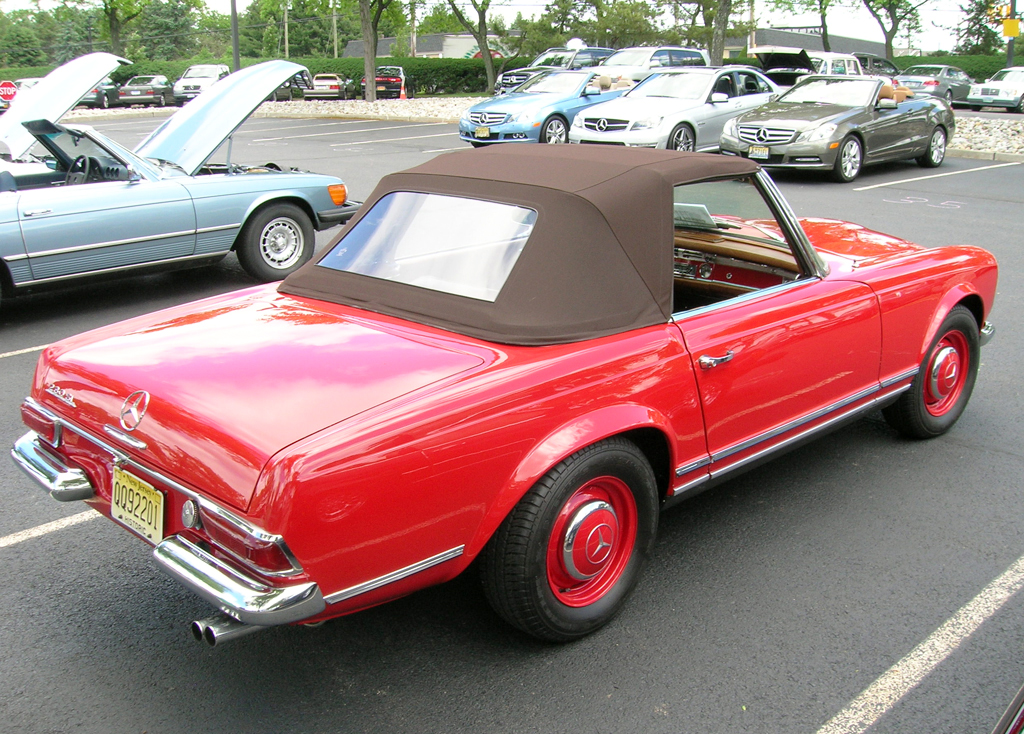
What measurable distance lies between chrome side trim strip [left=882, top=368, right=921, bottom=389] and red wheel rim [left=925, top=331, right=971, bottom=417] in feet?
0.57

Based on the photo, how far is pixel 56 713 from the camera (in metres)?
2.54

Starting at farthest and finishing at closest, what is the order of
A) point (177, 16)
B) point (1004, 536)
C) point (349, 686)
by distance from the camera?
point (177, 16), point (1004, 536), point (349, 686)

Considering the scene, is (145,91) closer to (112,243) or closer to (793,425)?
(112,243)

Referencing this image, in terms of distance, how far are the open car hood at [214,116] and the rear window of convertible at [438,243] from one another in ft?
12.8

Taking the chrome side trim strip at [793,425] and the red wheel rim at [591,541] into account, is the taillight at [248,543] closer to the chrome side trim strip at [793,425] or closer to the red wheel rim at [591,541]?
the red wheel rim at [591,541]

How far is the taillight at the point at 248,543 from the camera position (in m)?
2.15

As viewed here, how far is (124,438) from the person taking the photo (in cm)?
252

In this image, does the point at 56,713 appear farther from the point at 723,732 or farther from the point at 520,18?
the point at 520,18

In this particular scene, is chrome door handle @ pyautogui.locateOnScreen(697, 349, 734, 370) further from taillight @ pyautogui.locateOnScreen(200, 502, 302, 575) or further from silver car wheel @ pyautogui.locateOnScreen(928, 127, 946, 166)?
silver car wheel @ pyautogui.locateOnScreen(928, 127, 946, 166)

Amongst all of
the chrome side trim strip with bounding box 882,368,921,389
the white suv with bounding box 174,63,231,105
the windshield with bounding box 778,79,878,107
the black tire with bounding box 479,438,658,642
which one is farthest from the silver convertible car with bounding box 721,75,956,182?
the white suv with bounding box 174,63,231,105

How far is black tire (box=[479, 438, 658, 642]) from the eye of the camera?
2596 mm

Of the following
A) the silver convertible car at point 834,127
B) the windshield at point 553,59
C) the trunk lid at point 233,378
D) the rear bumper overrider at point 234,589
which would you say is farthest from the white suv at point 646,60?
the rear bumper overrider at point 234,589

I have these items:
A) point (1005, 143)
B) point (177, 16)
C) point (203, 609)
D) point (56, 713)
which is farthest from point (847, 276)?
point (177, 16)

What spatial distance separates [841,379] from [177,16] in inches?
3316
